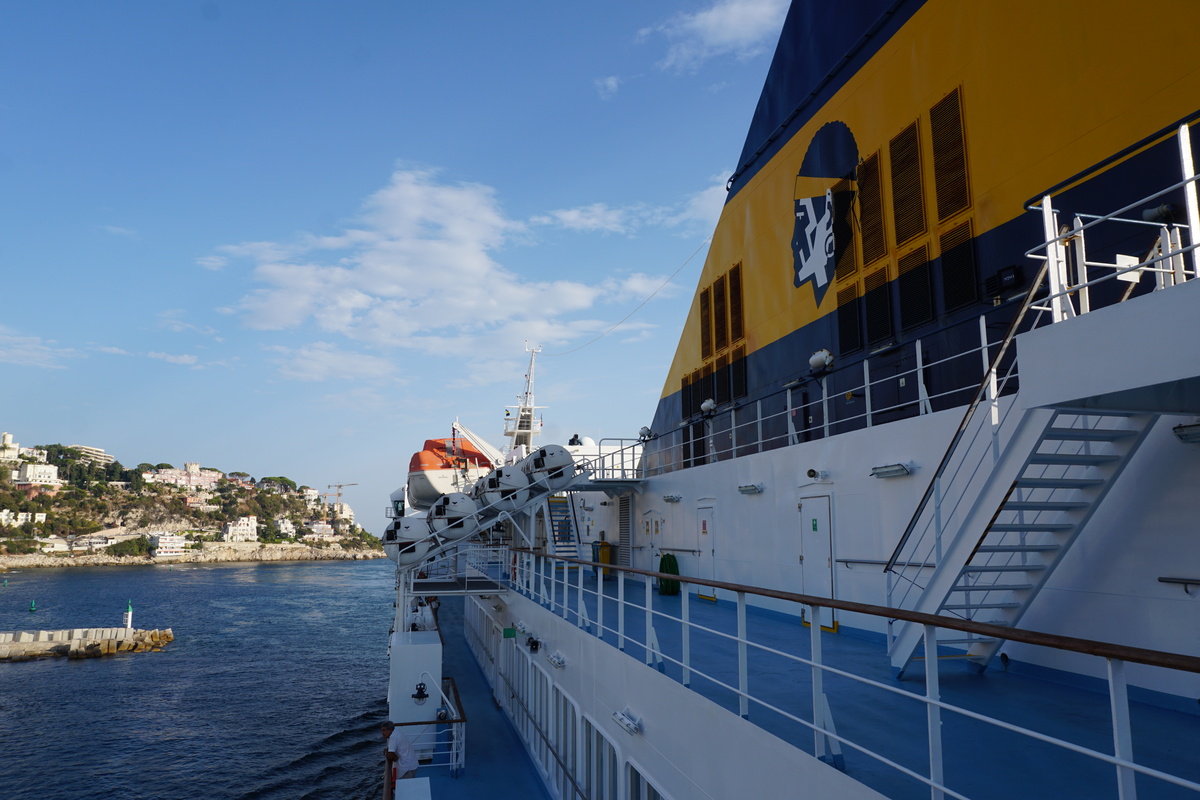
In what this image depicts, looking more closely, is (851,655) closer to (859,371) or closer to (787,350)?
(859,371)

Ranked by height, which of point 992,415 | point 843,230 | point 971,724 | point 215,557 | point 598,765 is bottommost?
point 215,557

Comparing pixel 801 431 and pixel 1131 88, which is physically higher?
pixel 1131 88

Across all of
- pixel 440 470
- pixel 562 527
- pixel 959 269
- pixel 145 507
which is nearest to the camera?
pixel 959 269

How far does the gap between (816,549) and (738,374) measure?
147 inches

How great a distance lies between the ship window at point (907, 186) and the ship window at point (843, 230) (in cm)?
68

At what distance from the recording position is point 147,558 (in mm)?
106500

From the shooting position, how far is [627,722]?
5238mm

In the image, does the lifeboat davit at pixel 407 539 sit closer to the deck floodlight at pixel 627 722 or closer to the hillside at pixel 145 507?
the deck floodlight at pixel 627 722

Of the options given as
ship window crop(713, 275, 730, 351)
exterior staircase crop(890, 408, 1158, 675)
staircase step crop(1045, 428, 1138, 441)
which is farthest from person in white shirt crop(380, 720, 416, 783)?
staircase step crop(1045, 428, 1138, 441)

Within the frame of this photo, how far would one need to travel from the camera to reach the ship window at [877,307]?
Result: 7.25 metres

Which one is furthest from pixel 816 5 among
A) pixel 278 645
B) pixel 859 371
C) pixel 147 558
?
pixel 147 558

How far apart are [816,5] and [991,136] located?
3.98 metres

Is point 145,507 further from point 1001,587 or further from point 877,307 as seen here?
point 1001,587

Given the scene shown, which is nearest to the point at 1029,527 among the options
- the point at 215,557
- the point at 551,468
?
the point at 551,468
